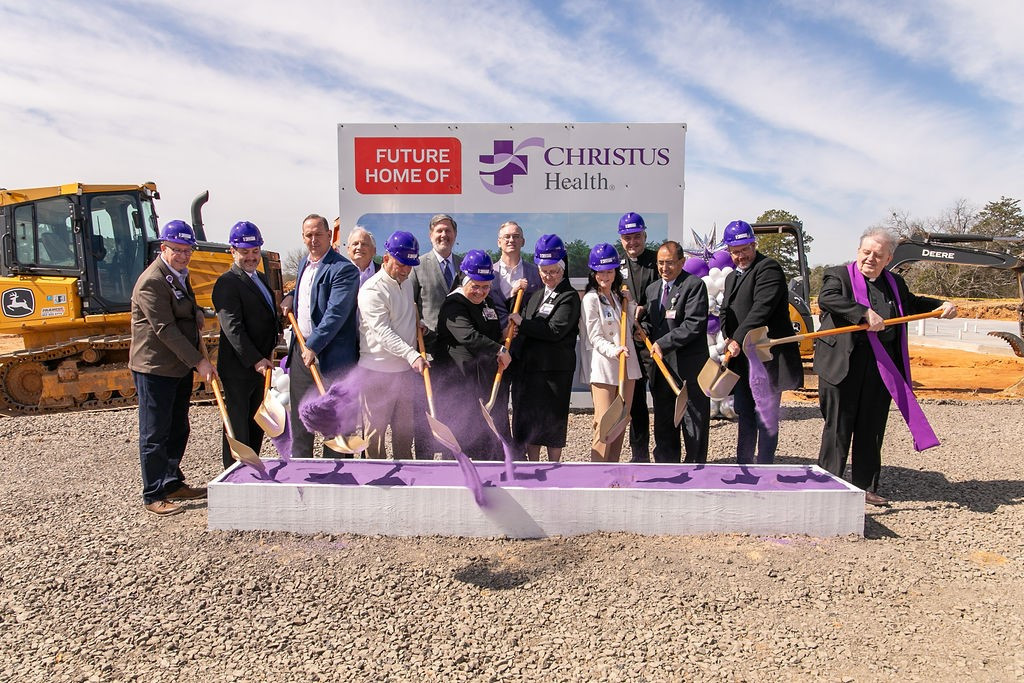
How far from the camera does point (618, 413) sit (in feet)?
13.8

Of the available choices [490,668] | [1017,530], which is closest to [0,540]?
[490,668]

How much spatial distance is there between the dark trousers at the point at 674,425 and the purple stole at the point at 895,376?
1102 mm

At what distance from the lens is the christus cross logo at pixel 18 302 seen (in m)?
8.02

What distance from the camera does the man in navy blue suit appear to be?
4.13 meters

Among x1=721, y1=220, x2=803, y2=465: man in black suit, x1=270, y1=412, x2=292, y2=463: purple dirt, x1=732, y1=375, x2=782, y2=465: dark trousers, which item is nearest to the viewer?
x1=721, y1=220, x2=803, y2=465: man in black suit

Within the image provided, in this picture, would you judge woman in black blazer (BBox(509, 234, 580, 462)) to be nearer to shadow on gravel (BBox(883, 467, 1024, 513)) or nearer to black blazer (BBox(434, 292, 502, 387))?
black blazer (BBox(434, 292, 502, 387))

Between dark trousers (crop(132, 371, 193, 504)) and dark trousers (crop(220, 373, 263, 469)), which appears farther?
dark trousers (crop(220, 373, 263, 469))

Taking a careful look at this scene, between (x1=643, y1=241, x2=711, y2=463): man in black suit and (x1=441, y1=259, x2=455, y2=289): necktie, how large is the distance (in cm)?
140

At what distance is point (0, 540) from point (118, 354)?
542 cm

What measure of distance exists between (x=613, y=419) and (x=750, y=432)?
1092mm

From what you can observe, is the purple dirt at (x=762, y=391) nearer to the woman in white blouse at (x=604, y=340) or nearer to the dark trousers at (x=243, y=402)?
the woman in white blouse at (x=604, y=340)

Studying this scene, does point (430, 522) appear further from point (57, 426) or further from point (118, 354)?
point (118, 354)

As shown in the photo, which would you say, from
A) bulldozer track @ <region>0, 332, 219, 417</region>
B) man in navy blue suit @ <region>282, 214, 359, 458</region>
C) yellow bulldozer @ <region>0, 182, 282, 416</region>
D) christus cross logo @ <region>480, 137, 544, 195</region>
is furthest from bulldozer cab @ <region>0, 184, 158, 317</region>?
man in navy blue suit @ <region>282, 214, 359, 458</region>

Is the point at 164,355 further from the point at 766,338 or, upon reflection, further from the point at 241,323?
the point at 766,338
